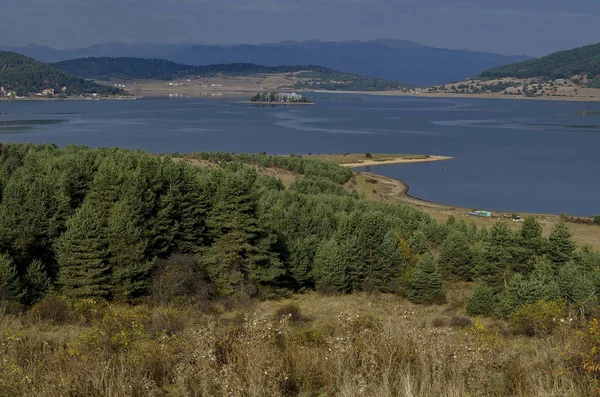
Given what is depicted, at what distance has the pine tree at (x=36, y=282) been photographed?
11133mm

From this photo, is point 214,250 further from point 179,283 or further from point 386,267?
point 386,267

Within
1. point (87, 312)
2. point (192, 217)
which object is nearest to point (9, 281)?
point (87, 312)

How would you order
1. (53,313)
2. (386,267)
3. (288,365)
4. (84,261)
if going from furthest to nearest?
(386,267) → (84,261) → (53,313) → (288,365)

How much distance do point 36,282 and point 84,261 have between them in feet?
3.08

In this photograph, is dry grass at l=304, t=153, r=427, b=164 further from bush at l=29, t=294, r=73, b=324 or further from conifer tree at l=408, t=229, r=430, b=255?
bush at l=29, t=294, r=73, b=324

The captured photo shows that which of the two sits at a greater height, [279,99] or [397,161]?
[279,99]

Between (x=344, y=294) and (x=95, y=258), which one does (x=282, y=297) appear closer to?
(x=344, y=294)

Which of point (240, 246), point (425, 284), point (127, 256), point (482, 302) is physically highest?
point (127, 256)

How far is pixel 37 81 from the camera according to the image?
6585 inches

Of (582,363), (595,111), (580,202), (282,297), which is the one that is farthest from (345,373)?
(595,111)

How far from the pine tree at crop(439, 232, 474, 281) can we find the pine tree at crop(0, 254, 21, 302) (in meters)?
11.8

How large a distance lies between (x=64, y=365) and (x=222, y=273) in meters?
9.52

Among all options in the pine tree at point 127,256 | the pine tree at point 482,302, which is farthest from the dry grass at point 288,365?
the pine tree at point 482,302

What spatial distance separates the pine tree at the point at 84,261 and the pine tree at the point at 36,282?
29 cm
